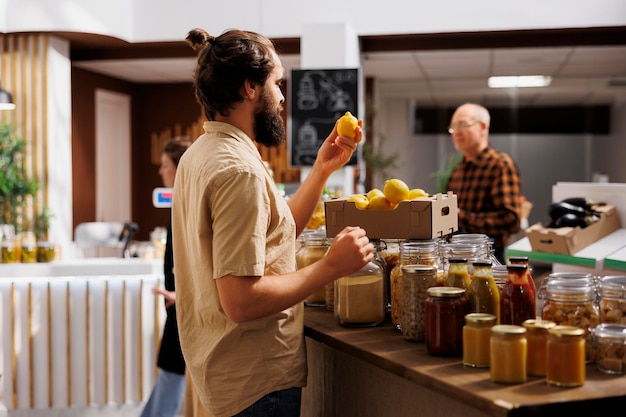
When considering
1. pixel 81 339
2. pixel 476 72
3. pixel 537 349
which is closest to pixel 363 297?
pixel 537 349

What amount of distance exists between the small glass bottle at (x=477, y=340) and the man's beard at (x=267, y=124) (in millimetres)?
659

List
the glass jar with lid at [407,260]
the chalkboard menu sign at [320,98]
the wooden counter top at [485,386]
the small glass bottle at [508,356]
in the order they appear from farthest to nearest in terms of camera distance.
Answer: the chalkboard menu sign at [320,98]
the glass jar with lid at [407,260]
the small glass bottle at [508,356]
the wooden counter top at [485,386]

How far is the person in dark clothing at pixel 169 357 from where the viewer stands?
12.0 feet

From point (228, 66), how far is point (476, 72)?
8.14m

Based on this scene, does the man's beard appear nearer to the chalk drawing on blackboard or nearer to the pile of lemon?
the pile of lemon

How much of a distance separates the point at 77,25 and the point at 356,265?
5.84 metres

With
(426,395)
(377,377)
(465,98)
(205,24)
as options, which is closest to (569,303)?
(426,395)

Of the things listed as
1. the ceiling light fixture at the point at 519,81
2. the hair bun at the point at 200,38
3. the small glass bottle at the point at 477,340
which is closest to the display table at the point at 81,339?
the hair bun at the point at 200,38

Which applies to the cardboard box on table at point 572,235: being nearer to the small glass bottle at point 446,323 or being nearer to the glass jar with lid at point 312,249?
the glass jar with lid at point 312,249

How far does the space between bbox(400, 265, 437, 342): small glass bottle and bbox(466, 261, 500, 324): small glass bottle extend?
4.7 inches

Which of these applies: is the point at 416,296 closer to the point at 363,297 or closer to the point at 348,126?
the point at 363,297

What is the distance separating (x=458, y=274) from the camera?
1.91 meters

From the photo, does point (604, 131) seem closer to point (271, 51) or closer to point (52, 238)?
point (52, 238)

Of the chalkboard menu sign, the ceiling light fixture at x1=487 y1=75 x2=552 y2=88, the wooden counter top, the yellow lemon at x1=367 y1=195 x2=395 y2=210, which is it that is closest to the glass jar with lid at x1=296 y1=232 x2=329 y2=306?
the yellow lemon at x1=367 y1=195 x2=395 y2=210
